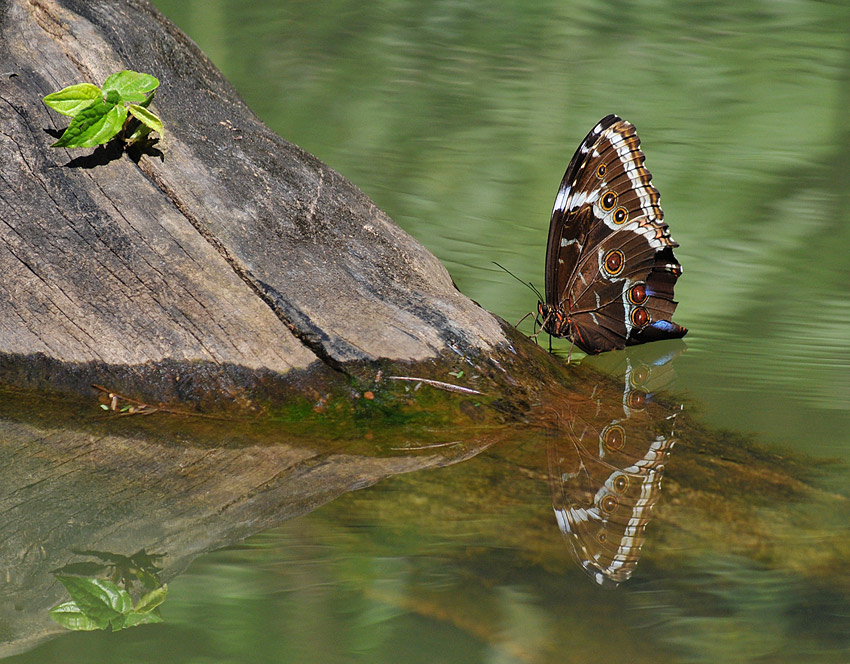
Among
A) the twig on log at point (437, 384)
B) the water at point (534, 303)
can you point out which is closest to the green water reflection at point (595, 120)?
the water at point (534, 303)

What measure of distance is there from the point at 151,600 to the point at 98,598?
0.30ft

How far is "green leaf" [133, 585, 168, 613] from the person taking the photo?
1.43m

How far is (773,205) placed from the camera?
151 inches

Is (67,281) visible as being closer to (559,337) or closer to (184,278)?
(184,278)

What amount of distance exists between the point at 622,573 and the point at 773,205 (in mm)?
2801

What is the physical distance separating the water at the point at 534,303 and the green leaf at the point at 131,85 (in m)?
1.29

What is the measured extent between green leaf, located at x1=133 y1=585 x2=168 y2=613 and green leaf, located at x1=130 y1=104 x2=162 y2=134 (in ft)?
4.34

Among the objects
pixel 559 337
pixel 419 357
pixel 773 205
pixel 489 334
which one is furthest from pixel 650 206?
pixel 773 205

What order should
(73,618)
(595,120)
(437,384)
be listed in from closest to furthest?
(73,618) → (437,384) → (595,120)

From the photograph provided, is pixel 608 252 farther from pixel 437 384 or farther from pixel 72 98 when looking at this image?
pixel 72 98

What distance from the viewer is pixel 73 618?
4.62 feet

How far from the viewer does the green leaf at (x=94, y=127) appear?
2273 mm

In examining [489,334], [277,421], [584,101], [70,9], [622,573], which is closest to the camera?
[622,573]

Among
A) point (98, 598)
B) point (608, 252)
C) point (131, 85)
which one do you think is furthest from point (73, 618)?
point (608, 252)
